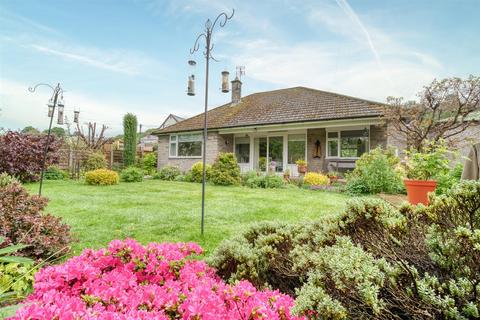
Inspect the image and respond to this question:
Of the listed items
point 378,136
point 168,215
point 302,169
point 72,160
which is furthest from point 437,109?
point 72,160

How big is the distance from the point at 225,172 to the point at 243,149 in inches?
203

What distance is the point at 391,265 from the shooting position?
1477 mm

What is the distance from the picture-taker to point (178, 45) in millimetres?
9156

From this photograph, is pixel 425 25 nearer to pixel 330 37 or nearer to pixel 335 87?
pixel 330 37

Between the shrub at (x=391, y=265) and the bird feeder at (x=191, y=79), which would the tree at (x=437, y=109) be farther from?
the shrub at (x=391, y=265)

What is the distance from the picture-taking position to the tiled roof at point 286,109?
12.7 m

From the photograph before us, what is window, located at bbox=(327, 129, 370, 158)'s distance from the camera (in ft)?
40.9

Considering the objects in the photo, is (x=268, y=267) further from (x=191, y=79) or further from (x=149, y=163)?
(x=149, y=163)

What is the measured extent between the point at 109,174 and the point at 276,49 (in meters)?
8.95

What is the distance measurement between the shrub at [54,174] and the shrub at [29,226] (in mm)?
12671

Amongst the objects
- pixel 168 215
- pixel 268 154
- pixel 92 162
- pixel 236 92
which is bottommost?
pixel 168 215

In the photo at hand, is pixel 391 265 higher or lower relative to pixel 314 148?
lower

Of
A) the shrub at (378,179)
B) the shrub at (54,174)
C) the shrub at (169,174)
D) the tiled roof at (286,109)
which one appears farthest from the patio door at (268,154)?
the shrub at (54,174)

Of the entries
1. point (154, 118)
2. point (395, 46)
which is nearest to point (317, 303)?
point (395, 46)
